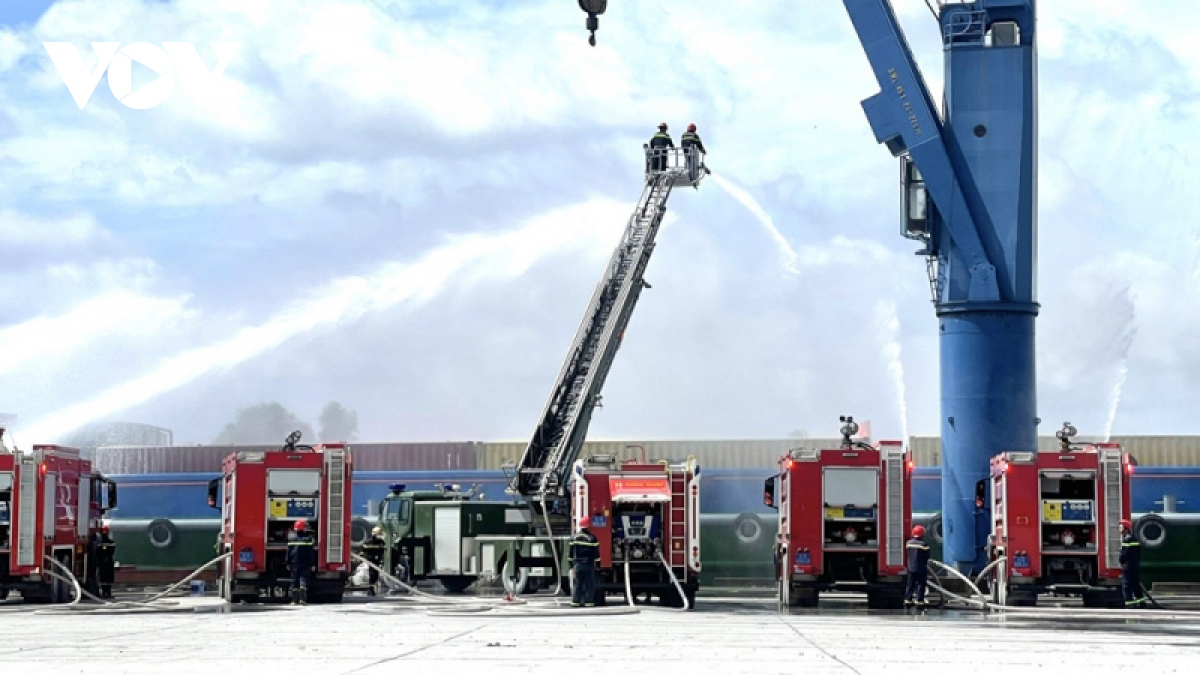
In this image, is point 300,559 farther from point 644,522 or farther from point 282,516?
point 644,522

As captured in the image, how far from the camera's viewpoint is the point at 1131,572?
106 feet

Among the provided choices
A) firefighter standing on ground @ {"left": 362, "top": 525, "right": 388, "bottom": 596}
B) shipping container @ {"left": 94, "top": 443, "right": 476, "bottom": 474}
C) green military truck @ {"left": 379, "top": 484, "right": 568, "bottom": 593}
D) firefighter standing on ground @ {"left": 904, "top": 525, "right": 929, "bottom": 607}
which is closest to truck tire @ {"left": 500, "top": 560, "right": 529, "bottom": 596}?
green military truck @ {"left": 379, "top": 484, "right": 568, "bottom": 593}

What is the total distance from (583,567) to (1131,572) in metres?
10.2

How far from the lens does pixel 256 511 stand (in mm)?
33094

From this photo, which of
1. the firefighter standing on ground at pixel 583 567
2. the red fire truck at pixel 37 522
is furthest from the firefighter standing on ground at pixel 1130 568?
the red fire truck at pixel 37 522

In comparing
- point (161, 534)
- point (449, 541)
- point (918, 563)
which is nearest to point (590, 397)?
point (449, 541)

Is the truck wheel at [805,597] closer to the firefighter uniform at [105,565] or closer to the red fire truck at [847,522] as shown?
the red fire truck at [847,522]

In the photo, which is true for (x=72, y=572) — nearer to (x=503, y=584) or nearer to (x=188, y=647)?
(x=503, y=584)

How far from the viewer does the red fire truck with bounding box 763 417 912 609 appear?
105 feet

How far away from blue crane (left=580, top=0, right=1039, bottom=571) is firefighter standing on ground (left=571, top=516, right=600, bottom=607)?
9.43 m

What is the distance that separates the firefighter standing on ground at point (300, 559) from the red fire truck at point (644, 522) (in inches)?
195

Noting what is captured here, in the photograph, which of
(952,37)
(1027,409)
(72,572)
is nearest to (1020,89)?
(952,37)

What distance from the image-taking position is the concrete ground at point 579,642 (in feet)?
61.0

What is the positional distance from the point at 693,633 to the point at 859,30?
16.6 metres
